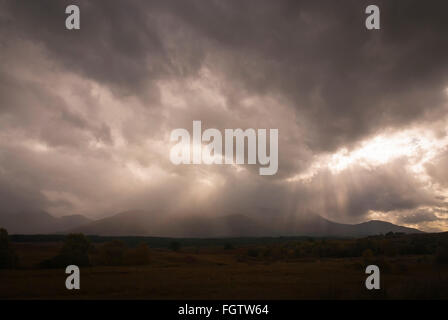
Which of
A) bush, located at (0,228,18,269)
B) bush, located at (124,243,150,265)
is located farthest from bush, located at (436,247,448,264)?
bush, located at (0,228,18,269)

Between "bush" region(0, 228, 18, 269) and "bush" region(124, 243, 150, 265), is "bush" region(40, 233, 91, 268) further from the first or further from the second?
"bush" region(124, 243, 150, 265)

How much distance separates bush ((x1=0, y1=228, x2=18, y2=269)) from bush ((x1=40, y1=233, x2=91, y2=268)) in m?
3.23

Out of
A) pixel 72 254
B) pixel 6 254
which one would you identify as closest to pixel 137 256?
pixel 72 254

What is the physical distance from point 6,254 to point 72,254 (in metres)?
7.28

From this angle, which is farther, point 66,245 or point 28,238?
point 28,238

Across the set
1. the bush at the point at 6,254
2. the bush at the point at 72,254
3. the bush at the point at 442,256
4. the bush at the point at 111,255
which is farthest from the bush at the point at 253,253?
the bush at the point at 6,254

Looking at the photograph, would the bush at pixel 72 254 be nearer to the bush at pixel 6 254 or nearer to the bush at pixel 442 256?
the bush at pixel 6 254

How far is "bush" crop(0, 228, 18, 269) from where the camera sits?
35.2 meters

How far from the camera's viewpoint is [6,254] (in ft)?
117
